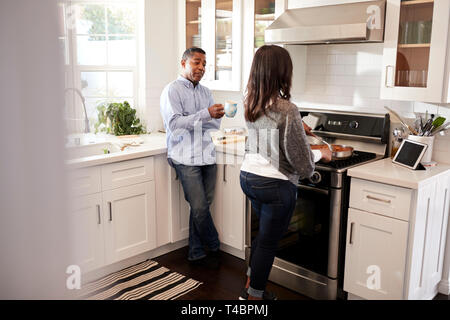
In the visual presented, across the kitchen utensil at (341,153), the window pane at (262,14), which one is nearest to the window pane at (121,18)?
the window pane at (262,14)

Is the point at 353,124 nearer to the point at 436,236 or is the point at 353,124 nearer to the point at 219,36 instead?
the point at 436,236

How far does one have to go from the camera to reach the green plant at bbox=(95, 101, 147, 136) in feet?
11.8

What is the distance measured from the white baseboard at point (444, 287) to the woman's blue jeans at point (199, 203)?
1580mm

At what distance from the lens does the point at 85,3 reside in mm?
3555

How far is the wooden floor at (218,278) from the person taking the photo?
2746 millimetres

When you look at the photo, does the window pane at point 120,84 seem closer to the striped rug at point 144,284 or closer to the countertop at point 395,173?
the striped rug at point 144,284

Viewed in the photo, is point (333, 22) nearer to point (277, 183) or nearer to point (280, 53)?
point (280, 53)

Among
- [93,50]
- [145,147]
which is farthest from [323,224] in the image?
[93,50]

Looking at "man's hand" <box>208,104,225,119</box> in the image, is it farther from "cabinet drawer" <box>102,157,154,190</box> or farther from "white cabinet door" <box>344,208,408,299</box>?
"white cabinet door" <box>344,208,408,299</box>

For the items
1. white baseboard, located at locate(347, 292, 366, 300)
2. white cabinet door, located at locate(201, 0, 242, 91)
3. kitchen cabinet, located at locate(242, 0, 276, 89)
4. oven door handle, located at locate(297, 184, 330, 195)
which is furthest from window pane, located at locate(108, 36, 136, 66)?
white baseboard, located at locate(347, 292, 366, 300)

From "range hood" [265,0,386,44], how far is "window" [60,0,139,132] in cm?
147

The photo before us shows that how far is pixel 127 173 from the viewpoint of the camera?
294cm

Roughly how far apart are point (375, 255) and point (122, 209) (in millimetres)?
1689
